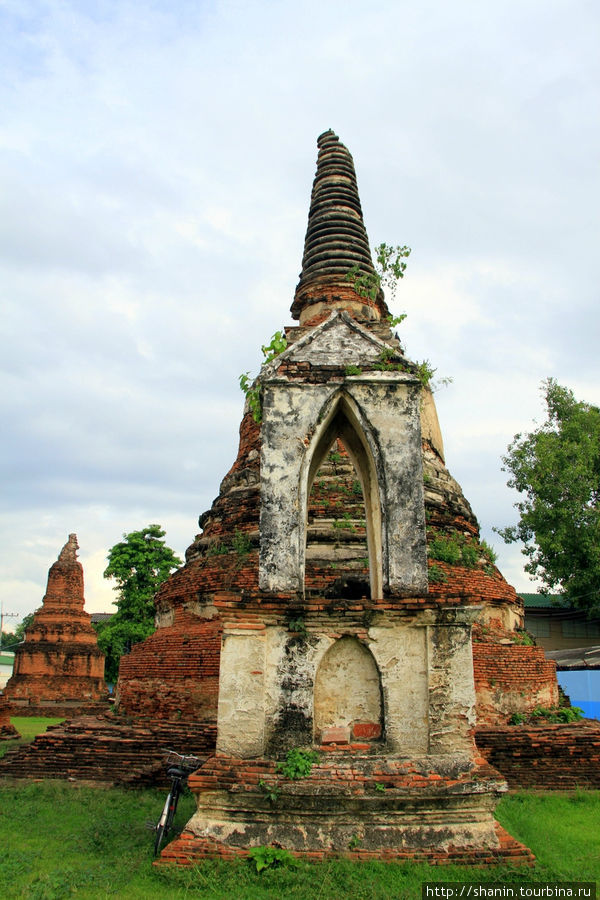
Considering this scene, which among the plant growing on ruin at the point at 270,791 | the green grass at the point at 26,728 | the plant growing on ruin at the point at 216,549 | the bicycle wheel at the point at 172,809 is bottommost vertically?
the green grass at the point at 26,728

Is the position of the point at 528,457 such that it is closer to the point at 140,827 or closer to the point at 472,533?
the point at 472,533

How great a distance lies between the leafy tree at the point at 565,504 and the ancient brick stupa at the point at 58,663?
1650 centimetres

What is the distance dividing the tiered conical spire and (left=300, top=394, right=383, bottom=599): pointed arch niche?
3.59 metres

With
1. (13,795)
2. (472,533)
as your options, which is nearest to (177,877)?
(13,795)

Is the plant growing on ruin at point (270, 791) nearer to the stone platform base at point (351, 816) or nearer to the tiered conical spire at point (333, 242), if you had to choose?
the stone platform base at point (351, 816)

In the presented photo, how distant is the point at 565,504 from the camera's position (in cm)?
2312

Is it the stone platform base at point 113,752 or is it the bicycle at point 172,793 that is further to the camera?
the stone platform base at point 113,752

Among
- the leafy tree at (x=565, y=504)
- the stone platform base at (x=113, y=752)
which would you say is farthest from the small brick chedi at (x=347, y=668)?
the leafy tree at (x=565, y=504)

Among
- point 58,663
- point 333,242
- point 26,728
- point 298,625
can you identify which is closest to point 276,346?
point 298,625

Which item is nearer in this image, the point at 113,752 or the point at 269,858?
the point at 269,858

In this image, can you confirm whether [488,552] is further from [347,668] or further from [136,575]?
[136,575]

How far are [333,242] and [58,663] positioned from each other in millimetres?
19734

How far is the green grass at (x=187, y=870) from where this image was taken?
4887 mm

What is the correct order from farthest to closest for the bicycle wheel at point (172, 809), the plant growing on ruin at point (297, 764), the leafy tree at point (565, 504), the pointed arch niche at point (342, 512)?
the leafy tree at point (565, 504) < the pointed arch niche at point (342, 512) < the bicycle wheel at point (172, 809) < the plant growing on ruin at point (297, 764)
